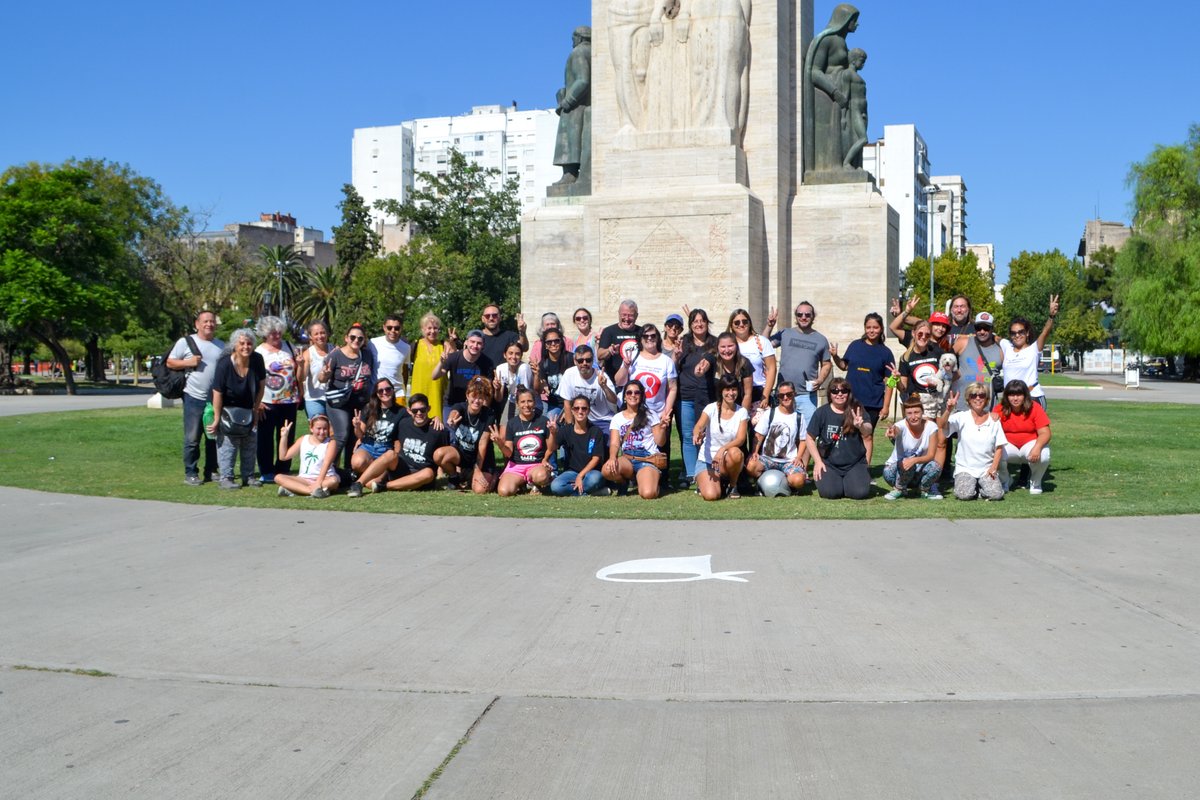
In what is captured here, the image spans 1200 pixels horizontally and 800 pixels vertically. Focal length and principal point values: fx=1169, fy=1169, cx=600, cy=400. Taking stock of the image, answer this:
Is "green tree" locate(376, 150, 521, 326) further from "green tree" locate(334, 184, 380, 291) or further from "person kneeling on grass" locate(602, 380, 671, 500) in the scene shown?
"person kneeling on grass" locate(602, 380, 671, 500)

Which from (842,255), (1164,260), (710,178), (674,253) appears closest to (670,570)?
(674,253)

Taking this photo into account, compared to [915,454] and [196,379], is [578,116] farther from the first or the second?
[915,454]

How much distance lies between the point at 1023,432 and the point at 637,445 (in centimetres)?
353

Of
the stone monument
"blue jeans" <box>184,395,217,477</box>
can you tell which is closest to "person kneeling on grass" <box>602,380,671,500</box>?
"blue jeans" <box>184,395,217,477</box>

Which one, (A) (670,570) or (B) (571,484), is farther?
(B) (571,484)

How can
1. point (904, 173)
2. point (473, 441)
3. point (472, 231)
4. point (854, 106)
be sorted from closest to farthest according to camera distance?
point (473, 441), point (854, 106), point (472, 231), point (904, 173)

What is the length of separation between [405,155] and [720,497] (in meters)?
131

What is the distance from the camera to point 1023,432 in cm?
1066

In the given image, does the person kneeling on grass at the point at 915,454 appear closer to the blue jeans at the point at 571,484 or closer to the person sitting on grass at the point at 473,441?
the blue jeans at the point at 571,484

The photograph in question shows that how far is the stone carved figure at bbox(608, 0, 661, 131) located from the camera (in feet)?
59.6

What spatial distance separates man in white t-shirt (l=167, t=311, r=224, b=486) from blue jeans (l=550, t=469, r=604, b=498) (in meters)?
3.62

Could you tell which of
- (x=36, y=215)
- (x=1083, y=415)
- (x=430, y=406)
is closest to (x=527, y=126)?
(x=36, y=215)

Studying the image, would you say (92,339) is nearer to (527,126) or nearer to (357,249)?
(357,249)

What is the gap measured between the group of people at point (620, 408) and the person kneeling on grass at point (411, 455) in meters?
0.02
